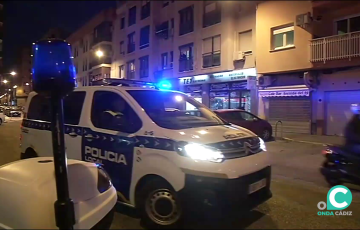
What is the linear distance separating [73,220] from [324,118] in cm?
1636

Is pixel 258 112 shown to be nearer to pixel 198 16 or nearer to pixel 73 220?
pixel 198 16

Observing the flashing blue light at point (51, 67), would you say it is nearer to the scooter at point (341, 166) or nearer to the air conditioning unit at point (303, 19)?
the scooter at point (341, 166)

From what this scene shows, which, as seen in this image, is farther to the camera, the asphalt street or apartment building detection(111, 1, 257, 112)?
apartment building detection(111, 1, 257, 112)

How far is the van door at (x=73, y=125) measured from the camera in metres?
4.72

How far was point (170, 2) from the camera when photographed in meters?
27.5

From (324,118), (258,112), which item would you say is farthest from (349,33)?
(258,112)

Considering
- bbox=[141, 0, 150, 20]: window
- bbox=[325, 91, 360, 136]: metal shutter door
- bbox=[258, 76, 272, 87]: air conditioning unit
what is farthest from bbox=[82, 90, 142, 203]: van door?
bbox=[141, 0, 150, 20]: window

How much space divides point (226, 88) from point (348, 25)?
8790 millimetres

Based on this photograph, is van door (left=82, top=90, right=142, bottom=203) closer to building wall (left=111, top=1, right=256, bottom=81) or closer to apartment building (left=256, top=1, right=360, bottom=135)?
building wall (left=111, top=1, right=256, bottom=81)

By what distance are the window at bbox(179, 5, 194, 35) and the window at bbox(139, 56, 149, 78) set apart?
581 cm

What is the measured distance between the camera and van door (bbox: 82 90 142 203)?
4.02 meters

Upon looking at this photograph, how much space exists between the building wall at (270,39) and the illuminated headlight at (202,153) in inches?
575

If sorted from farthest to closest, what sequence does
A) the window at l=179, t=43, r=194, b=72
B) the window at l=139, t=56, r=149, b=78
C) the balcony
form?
the balcony
the window at l=139, t=56, r=149, b=78
the window at l=179, t=43, r=194, b=72

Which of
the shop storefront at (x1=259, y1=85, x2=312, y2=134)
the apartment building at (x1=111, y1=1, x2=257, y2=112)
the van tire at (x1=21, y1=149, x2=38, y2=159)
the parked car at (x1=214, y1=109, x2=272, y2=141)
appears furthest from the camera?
the apartment building at (x1=111, y1=1, x2=257, y2=112)
